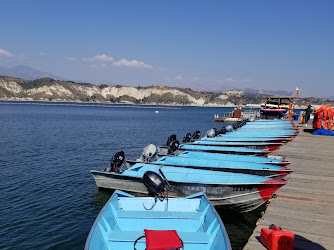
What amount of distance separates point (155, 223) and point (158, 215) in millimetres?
350

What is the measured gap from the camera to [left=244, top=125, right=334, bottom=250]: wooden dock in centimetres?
772

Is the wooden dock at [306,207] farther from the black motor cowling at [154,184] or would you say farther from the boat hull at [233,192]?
the black motor cowling at [154,184]

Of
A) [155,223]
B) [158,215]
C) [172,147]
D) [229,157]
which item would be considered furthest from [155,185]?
[229,157]

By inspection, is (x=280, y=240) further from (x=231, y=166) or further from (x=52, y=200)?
(x=52, y=200)

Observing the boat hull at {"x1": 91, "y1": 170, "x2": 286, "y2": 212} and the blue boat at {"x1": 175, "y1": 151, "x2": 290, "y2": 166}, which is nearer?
the boat hull at {"x1": 91, "y1": 170, "x2": 286, "y2": 212}

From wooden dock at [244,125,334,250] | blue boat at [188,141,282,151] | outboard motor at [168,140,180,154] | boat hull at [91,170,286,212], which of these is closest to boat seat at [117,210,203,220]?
wooden dock at [244,125,334,250]

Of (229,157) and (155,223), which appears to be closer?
(155,223)

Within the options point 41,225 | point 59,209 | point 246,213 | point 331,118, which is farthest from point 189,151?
point 331,118

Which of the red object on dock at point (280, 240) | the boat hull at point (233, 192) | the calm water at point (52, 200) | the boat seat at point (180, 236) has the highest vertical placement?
the red object on dock at point (280, 240)

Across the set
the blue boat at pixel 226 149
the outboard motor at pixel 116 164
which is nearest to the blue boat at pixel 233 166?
the outboard motor at pixel 116 164

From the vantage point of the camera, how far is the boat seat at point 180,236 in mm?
7723

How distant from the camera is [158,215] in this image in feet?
30.2

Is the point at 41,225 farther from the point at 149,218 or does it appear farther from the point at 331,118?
the point at 331,118

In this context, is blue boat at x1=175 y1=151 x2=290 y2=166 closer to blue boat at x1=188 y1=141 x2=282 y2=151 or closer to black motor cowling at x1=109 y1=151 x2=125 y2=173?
blue boat at x1=188 y1=141 x2=282 y2=151
